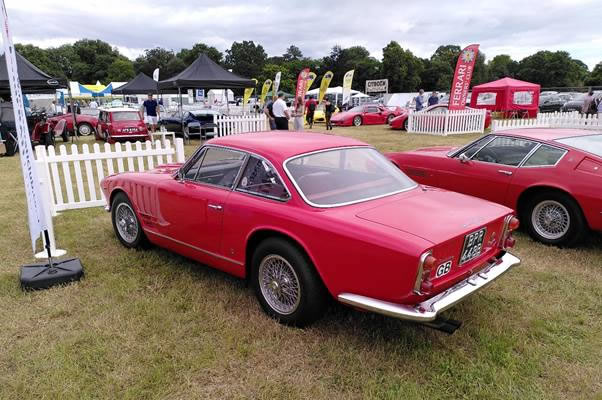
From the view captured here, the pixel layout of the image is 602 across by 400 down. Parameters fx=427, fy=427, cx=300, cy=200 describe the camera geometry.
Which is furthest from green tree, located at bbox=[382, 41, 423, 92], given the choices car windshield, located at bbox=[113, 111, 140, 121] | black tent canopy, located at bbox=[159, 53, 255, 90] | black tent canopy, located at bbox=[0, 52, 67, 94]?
black tent canopy, located at bbox=[0, 52, 67, 94]

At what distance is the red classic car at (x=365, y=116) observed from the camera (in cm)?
2342

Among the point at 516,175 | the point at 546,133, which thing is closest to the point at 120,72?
the point at 546,133

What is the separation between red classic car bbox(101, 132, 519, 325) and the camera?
263 centimetres

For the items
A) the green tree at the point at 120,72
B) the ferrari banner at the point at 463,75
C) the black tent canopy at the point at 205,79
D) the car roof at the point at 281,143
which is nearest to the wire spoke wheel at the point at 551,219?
the car roof at the point at 281,143

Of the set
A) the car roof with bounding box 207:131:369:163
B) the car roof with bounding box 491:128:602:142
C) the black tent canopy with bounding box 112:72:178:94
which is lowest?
the car roof with bounding box 491:128:602:142

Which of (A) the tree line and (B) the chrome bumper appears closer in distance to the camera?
(B) the chrome bumper

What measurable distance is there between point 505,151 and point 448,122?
12600 mm

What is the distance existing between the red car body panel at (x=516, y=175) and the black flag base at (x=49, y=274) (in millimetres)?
4426

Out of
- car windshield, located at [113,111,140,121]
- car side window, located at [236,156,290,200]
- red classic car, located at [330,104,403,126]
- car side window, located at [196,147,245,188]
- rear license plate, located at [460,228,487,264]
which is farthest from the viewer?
red classic car, located at [330,104,403,126]

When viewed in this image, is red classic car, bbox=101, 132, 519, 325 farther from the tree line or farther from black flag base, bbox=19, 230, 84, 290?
the tree line

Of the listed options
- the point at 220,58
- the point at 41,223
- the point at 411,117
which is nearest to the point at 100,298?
the point at 41,223

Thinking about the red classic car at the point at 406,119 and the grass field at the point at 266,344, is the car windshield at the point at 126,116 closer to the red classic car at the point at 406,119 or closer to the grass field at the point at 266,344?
the red classic car at the point at 406,119

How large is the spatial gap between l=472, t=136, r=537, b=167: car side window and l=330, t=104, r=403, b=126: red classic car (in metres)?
18.0

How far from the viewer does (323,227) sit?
2879 millimetres
